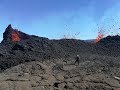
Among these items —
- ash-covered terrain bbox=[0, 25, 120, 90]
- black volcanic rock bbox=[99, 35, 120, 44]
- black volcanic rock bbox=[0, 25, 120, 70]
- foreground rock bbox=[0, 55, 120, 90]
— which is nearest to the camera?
foreground rock bbox=[0, 55, 120, 90]

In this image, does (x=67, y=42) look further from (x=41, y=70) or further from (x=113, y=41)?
(x=41, y=70)

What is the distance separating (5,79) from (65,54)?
745 cm

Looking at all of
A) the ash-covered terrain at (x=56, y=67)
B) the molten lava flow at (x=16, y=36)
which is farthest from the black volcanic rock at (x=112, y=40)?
the molten lava flow at (x=16, y=36)

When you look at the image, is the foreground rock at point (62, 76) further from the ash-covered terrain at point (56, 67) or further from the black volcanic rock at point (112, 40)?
the black volcanic rock at point (112, 40)

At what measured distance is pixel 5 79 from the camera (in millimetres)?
21109

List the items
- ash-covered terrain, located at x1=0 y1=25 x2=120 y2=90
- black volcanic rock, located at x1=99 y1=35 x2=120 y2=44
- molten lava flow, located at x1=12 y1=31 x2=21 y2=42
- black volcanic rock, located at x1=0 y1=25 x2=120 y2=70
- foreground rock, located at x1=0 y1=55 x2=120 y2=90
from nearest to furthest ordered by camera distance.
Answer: foreground rock, located at x1=0 y1=55 x2=120 y2=90 → ash-covered terrain, located at x1=0 y1=25 x2=120 y2=90 → black volcanic rock, located at x1=0 y1=25 x2=120 y2=70 → black volcanic rock, located at x1=99 y1=35 x2=120 y2=44 → molten lava flow, located at x1=12 y1=31 x2=21 y2=42

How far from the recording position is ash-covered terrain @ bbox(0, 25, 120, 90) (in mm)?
20547

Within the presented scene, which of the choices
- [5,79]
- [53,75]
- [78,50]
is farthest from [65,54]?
[5,79]

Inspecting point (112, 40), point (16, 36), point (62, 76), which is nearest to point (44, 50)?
point (62, 76)

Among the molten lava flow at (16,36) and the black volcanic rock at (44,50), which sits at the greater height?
the molten lava flow at (16,36)

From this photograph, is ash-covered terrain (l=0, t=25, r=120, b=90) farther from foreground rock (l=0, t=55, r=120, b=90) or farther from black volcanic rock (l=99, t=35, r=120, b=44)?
black volcanic rock (l=99, t=35, r=120, b=44)

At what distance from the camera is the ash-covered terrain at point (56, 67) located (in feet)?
67.4

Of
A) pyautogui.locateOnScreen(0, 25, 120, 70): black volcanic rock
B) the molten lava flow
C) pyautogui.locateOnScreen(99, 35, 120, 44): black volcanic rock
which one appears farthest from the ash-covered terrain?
the molten lava flow

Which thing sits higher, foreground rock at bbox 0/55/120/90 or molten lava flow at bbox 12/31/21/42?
molten lava flow at bbox 12/31/21/42
